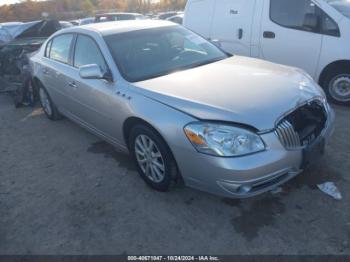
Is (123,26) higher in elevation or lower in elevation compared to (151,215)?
higher

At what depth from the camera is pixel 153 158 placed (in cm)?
315

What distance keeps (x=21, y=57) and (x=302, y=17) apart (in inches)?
228

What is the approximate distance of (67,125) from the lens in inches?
213

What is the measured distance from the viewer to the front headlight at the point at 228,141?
2520 millimetres

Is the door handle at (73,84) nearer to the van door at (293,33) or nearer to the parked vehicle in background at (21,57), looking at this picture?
the parked vehicle in background at (21,57)

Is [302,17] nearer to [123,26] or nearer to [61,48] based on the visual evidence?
[123,26]

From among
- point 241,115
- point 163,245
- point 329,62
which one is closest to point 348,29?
point 329,62

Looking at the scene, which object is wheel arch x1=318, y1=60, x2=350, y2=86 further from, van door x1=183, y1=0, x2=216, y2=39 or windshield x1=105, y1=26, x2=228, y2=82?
van door x1=183, y1=0, x2=216, y2=39

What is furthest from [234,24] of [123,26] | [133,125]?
[133,125]

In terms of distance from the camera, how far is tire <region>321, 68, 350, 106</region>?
16.2 feet

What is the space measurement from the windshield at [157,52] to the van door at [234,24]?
5.71ft

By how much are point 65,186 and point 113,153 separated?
84cm

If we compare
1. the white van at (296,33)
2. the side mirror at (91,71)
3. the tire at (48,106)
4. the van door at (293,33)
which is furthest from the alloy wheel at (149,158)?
the van door at (293,33)

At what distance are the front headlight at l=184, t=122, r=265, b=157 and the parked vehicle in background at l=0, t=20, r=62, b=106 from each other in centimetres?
474
